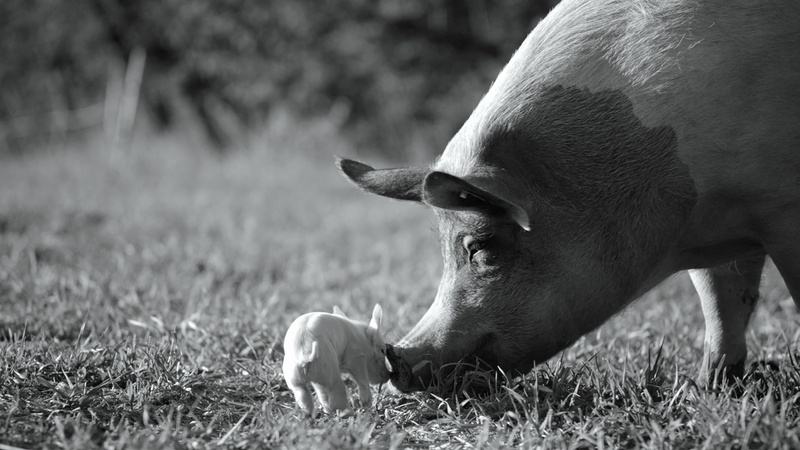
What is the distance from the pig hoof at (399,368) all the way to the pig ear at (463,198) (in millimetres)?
526

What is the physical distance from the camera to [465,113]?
14586mm

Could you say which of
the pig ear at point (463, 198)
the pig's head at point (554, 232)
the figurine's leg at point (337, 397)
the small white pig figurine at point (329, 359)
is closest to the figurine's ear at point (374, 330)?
the small white pig figurine at point (329, 359)

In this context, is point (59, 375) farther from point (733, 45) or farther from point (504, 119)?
point (733, 45)

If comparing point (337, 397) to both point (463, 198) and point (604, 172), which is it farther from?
point (604, 172)

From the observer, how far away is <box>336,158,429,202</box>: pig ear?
9.93 ft

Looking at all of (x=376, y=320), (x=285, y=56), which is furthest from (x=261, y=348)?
(x=285, y=56)

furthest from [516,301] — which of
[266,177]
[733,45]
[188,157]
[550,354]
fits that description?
[188,157]

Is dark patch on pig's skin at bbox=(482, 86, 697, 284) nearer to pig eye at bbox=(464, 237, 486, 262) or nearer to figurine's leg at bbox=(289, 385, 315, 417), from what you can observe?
pig eye at bbox=(464, 237, 486, 262)

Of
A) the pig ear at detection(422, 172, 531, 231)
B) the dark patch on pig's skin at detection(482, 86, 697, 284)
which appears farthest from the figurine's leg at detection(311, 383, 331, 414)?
the dark patch on pig's skin at detection(482, 86, 697, 284)

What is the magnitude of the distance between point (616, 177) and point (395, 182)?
0.76m

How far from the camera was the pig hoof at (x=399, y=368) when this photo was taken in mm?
2857

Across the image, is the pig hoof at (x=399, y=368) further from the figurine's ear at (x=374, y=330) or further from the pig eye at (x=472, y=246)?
the pig eye at (x=472, y=246)

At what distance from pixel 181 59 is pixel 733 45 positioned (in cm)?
1394

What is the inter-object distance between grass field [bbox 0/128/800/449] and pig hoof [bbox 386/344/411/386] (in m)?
0.08
